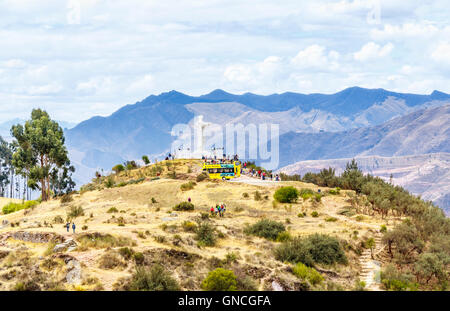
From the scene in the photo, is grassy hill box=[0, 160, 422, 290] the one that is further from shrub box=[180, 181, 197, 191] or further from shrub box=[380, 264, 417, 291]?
shrub box=[180, 181, 197, 191]

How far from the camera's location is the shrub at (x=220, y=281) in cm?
2869

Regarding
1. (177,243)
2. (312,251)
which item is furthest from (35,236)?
(312,251)

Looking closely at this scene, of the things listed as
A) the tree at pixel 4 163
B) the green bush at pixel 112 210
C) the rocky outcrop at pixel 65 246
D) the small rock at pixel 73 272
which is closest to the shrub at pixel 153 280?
the small rock at pixel 73 272

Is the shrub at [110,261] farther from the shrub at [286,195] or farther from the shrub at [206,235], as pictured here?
the shrub at [286,195]

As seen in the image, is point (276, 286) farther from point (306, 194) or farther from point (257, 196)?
point (306, 194)

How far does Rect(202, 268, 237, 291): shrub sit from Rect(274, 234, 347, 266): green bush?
20.3ft

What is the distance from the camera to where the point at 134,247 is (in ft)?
107

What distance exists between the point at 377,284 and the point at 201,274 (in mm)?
10823

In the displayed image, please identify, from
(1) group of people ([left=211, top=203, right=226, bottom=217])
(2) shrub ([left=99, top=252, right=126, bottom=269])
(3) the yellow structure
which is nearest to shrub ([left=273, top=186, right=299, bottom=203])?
(1) group of people ([left=211, top=203, right=226, bottom=217])

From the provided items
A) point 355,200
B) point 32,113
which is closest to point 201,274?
point 355,200

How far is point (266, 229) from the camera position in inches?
1598

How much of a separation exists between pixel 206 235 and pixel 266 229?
553cm

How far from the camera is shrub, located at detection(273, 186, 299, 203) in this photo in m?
55.7
